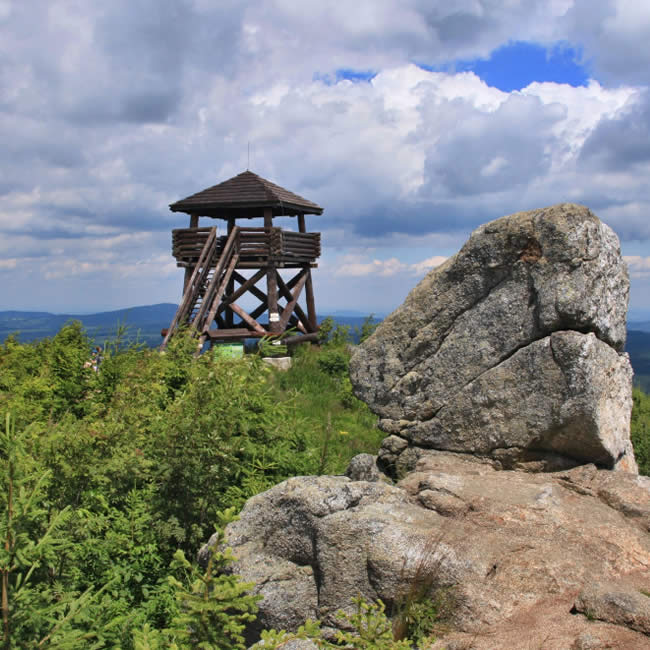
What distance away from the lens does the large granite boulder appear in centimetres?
646

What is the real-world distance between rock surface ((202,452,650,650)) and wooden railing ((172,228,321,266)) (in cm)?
1259

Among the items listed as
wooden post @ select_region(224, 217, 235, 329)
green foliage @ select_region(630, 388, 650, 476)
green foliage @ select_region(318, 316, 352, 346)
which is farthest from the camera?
green foliage @ select_region(318, 316, 352, 346)

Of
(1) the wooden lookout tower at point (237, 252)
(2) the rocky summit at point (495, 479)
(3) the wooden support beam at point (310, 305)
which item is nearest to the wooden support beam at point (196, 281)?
(1) the wooden lookout tower at point (237, 252)

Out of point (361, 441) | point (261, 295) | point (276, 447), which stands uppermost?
point (261, 295)

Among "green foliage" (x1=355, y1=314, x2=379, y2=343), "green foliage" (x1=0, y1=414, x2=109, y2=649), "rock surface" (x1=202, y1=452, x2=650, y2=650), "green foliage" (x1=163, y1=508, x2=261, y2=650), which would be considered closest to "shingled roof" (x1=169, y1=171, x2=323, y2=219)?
"green foliage" (x1=355, y1=314, x2=379, y2=343)

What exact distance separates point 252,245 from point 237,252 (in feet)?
1.54

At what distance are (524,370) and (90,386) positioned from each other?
6.65m

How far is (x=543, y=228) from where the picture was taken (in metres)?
6.64

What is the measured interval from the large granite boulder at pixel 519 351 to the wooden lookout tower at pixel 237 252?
32.7 ft

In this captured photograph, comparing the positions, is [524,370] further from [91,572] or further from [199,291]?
[199,291]

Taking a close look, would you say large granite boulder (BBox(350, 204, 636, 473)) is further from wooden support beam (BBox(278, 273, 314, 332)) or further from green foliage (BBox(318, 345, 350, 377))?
wooden support beam (BBox(278, 273, 314, 332))

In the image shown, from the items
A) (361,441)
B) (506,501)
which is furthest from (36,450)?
(361,441)

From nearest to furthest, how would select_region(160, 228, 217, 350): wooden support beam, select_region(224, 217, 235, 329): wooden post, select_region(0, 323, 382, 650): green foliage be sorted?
Result: select_region(0, 323, 382, 650): green foliage → select_region(160, 228, 217, 350): wooden support beam → select_region(224, 217, 235, 329): wooden post

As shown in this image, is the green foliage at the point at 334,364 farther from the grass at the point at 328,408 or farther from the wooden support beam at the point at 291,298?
the wooden support beam at the point at 291,298
